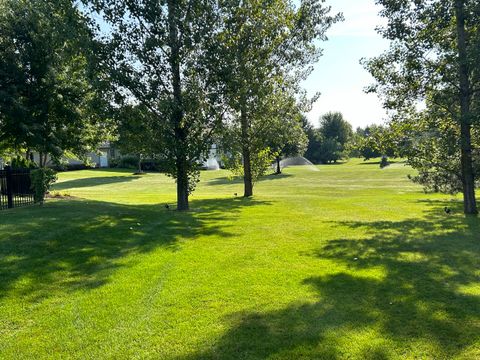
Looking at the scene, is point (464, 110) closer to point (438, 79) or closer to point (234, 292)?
point (438, 79)

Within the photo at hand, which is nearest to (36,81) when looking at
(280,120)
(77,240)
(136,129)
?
(136,129)

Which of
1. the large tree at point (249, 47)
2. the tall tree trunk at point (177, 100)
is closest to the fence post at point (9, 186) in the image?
the tall tree trunk at point (177, 100)

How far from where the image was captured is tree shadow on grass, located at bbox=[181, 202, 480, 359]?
418 centimetres

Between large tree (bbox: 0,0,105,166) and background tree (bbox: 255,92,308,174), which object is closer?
large tree (bbox: 0,0,105,166)

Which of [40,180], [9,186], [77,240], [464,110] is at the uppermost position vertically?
[464,110]

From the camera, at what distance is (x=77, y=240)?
359 inches

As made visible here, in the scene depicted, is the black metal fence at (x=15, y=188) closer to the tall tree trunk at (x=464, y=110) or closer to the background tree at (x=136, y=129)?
the background tree at (x=136, y=129)

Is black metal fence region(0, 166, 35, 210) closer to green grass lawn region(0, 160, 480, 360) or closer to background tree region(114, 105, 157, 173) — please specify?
green grass lawn region(0, 160, 480, 360)

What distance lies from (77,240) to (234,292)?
16.5 ft

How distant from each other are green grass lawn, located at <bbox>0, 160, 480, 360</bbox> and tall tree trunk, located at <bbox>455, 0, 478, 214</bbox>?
14.8 ft

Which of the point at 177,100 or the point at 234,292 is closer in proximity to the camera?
the point at 234,292

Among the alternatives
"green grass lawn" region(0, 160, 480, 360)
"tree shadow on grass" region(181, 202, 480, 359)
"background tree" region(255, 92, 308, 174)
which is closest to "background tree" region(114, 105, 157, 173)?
"green grass lawn" region(0, 160, 480, 360)

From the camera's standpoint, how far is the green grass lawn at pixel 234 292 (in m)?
4.32

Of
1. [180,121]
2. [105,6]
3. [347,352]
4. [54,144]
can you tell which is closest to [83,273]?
[347,352]
